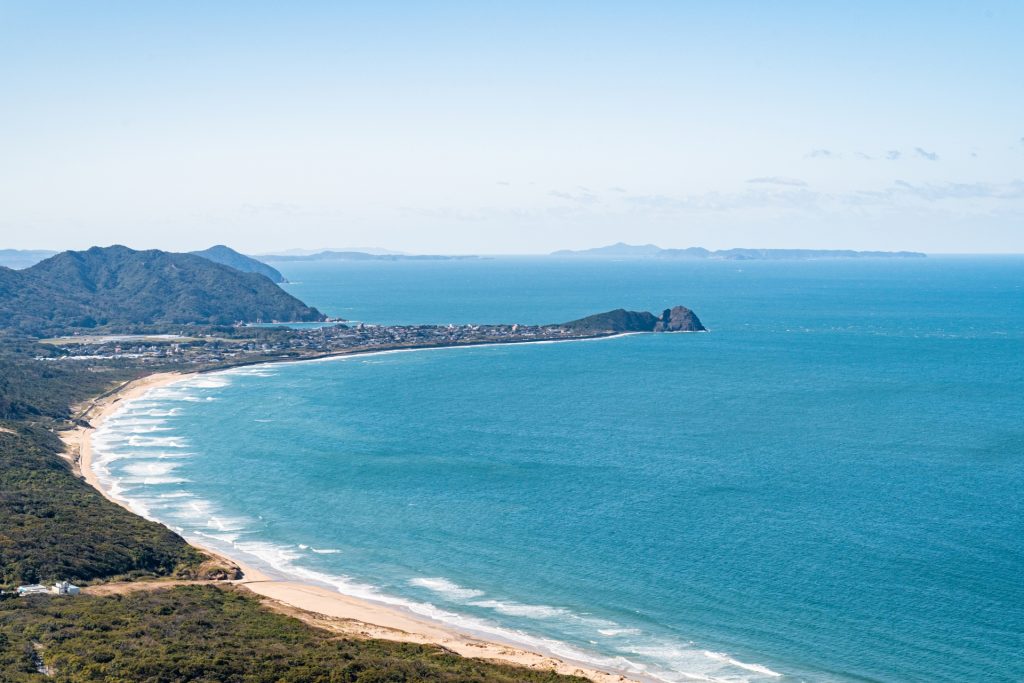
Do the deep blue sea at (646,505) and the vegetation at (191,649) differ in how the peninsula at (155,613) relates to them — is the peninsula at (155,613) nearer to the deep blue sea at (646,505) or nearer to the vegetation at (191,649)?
the vegetation at (191,649)

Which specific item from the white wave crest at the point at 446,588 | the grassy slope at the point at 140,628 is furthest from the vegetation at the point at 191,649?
the white wave crest at the point at 446,588

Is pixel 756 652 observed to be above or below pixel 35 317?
below

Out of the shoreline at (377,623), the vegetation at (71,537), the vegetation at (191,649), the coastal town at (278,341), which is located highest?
the coastal town at (278,341)

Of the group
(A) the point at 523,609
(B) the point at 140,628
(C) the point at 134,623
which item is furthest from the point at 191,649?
(A) the point at 523,609

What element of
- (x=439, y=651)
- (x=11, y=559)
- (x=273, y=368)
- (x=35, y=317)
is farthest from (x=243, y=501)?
(x=35, y=317)

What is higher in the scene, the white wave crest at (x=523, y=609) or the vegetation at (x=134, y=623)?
the vegetation at (x=134, y=623)

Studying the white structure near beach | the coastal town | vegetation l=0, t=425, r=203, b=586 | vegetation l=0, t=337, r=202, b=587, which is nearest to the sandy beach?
vegetation l=0, t=425, r=203, b=586

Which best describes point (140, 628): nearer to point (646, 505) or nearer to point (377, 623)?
point (377, 623)

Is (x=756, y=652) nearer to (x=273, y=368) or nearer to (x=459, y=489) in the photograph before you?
(x=459, y=489)
